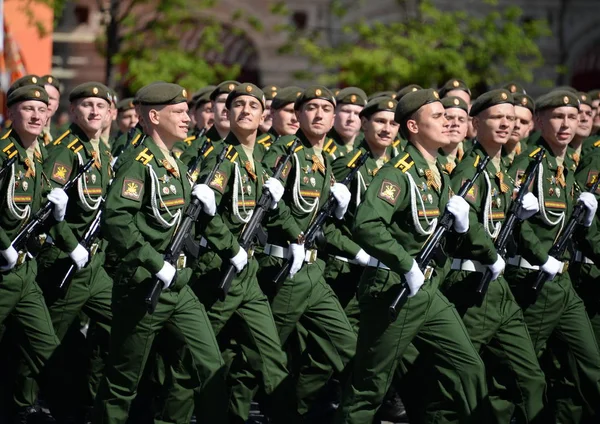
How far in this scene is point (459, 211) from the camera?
7.30 meters

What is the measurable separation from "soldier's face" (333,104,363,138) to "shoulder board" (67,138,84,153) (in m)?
2.14

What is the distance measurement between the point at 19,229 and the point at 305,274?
1.77m

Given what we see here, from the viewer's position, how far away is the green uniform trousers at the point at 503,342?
25.2ft

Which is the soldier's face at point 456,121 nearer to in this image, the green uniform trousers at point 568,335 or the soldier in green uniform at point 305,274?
the soldier in green uniform at point 305,274

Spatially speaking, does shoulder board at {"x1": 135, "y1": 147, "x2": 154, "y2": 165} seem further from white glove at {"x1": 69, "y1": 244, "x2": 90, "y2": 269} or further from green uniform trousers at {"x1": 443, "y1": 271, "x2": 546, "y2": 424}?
green uniform trousers at {"x1": 443, "y1": 271, "x2": 546, "y2": 424}

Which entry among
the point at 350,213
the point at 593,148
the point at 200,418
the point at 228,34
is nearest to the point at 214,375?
the point at 200,418

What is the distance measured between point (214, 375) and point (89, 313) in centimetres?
170

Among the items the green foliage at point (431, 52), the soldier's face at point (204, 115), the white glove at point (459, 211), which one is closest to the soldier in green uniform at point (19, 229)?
the white glove at point (459, 211)

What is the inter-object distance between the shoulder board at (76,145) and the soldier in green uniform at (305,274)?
1.22 meters

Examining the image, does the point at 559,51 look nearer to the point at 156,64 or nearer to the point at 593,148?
the point at 156,64

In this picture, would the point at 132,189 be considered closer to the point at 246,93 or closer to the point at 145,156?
the point at 145,156

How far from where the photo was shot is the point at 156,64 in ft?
66.5

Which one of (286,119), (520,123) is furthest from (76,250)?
(520,123)

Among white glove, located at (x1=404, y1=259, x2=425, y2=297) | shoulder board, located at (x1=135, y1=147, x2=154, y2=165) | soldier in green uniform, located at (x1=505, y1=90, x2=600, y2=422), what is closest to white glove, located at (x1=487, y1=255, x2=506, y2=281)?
soldier in green uniform, located at (x1=505, y1=90, x2=600, y2=422)
